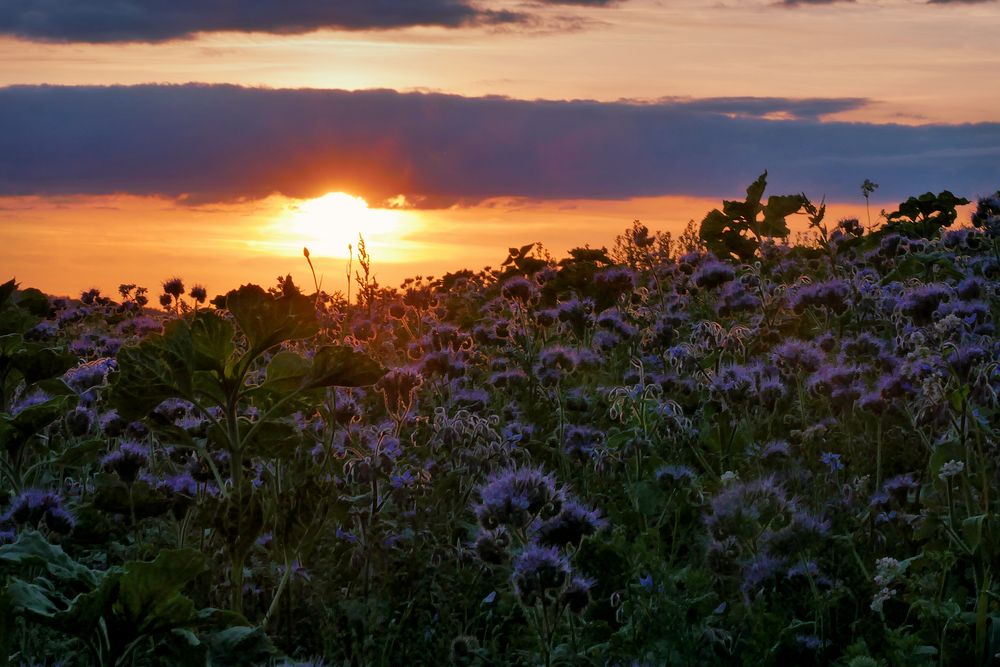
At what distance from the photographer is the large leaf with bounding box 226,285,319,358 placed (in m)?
4.37

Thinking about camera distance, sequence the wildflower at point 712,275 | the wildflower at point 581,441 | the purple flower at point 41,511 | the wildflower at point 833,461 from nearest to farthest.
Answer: the purple flower at point 41,511 < the wildflower at point 833,461 < the wildflower at point 581,441 < the wildflower at point 712,275

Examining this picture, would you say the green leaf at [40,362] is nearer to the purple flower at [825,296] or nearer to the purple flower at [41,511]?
the purple flower at [41,511]

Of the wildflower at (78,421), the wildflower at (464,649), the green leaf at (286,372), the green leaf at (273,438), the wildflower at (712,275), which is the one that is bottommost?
the wildflower at (464,649)

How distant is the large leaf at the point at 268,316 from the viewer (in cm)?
437

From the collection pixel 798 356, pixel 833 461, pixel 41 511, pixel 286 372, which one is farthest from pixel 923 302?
pixel 41 511

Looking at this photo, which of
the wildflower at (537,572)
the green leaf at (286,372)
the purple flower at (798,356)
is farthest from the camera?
the purple flower at (798,356)

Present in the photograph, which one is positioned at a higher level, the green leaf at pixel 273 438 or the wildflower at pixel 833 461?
the green leaf at pixel 273 438

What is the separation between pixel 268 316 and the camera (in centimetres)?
440

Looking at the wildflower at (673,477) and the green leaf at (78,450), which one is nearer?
the green leaf at (78,450)

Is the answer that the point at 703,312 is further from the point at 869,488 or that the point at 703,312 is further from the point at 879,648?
the point at 879,648

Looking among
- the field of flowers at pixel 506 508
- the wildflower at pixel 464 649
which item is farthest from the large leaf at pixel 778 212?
the wildflower at pixel 464 649

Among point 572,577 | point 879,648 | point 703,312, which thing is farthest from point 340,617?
point 703,312

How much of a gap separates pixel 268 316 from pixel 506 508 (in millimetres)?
1107

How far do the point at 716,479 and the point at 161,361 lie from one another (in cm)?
330
